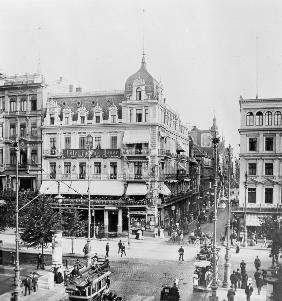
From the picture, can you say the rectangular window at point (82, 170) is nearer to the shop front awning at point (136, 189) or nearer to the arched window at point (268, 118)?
the shop front awning at point (136, 189)

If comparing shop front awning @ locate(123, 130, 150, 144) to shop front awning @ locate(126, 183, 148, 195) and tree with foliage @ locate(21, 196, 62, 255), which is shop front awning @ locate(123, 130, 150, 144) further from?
tree with foliage @ locate(21, 196, 62, 255)

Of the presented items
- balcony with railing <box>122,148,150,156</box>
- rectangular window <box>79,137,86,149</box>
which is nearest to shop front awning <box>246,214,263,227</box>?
balcony with railing <box>122,148,150,156</box>

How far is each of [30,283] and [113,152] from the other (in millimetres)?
25473

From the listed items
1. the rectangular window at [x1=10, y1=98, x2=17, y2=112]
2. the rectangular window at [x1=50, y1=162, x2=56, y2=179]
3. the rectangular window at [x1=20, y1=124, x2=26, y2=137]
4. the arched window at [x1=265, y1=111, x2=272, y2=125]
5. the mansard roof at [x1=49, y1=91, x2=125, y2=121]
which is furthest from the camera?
the rectangular window at [x1=10, y1=98, x2=17, y2=112]

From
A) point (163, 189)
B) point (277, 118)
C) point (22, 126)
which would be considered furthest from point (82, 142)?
point (277, 118)

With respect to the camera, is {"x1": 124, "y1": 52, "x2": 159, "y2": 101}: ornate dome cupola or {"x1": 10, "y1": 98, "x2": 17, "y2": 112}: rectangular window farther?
{"x1": 10, "y1": 98, "x2": 17, "y2": 112}: rectangular window

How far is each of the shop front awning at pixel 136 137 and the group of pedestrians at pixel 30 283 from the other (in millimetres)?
24190

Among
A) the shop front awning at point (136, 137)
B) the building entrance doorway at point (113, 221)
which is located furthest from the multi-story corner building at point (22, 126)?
the shop front awning at point (136, 137)

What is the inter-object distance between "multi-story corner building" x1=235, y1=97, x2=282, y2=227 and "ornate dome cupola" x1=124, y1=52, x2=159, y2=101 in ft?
31.8

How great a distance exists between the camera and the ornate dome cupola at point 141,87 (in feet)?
160

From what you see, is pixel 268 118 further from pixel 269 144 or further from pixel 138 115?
pixel 138 115

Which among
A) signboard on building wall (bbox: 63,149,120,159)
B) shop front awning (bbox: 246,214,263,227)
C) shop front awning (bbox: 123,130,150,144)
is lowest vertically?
shop front awning (bbox: 246,214,263,227)

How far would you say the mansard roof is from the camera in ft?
167

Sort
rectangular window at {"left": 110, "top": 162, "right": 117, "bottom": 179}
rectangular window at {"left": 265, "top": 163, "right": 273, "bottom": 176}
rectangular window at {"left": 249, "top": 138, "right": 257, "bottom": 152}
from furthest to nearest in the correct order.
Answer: rectangular window at {"left": 110, "top": 162, "right": 117, "bottom": 179}
rectangular window at {"left": 249, "top": 138, "right": 257, "bottom": 152}
rectangular window at {"left": 265, "top": 163, "right": 273, "bottom": 176}
